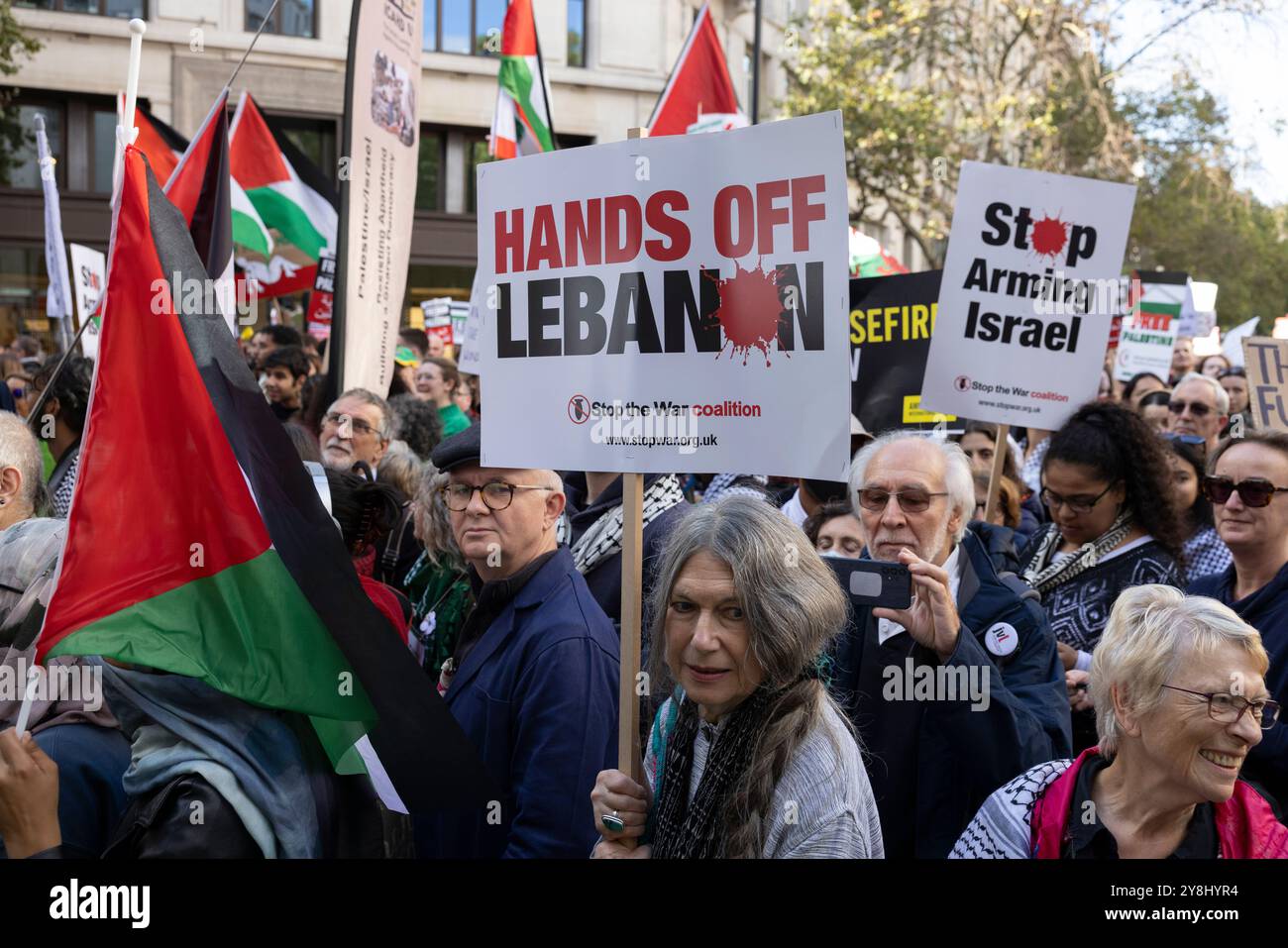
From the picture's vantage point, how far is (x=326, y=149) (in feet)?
94.9

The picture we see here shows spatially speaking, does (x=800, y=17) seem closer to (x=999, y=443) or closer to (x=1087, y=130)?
(x=1087, y=130)

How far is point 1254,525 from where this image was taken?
394 centimetres

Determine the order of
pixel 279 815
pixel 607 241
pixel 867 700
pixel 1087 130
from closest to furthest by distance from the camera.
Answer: pixel 279 815
pixel 607 241
pixel 867 700
pixel 1087 130

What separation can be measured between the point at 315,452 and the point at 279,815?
2.58 meters

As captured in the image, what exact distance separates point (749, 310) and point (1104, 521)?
6.73 ft

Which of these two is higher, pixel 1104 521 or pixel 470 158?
pixel 470 158

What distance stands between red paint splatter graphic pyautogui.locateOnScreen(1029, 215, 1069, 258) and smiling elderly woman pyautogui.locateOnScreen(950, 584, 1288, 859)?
3.15 m

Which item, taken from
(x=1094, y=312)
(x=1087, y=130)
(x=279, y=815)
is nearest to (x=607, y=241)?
(x=279, y=815)

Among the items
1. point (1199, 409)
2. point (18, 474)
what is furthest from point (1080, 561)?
point (1199, 409)

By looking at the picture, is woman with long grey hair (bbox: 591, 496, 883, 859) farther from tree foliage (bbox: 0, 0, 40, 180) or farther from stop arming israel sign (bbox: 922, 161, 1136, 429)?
tree foliage (bbox: 0, 0, 40, 180)

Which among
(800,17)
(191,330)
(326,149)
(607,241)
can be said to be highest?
(800,17)

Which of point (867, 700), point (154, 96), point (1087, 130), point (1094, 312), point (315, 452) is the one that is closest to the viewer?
point (867, 700)

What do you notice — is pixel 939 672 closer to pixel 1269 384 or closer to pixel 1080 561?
pixel 1080 561

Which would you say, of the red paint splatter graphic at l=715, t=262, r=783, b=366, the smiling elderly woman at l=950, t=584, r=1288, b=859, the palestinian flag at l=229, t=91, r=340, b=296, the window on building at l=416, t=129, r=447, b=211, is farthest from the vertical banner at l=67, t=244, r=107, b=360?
the window on building at l=416, t=129, r=447, b=211
